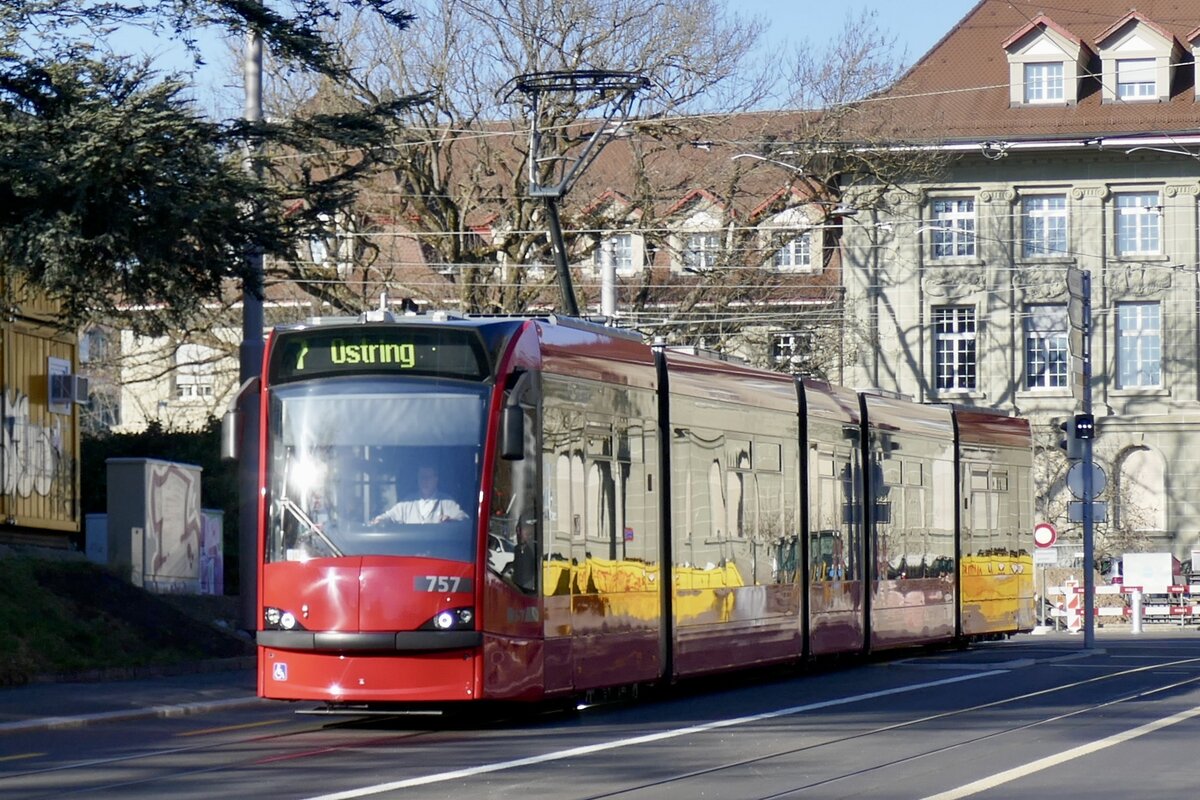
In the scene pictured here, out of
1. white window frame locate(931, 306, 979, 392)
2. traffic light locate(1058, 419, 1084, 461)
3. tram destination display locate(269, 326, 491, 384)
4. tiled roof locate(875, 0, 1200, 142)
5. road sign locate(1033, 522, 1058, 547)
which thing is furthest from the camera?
white window frame locate(931, 306, 979, 392)

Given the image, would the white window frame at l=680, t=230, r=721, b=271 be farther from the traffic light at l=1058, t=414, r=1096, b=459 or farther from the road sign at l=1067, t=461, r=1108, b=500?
the road sign at l=1067, t=461, r=1108, b=500

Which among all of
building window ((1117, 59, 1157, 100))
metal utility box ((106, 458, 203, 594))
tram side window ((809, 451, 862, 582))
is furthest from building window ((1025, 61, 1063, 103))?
tram side window ((809, 451, 862, 582))

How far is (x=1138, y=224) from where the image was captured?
57719 millimetres

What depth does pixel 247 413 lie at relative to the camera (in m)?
15.7

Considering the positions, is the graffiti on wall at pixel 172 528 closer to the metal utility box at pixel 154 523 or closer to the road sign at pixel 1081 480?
the metal utility box at pixel 154 523

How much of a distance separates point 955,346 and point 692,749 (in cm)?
4613

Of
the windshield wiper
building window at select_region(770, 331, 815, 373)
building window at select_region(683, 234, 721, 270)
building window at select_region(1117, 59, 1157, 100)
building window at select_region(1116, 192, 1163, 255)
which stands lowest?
the windshield wiper

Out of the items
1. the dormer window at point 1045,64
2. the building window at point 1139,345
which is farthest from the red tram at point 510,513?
the building window at point 1139,345

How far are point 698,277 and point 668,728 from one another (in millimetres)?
27169

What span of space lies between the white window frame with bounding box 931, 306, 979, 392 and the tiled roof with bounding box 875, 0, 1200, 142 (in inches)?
206

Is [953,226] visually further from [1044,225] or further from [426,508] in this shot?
[426,508]

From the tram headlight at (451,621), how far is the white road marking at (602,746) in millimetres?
1312

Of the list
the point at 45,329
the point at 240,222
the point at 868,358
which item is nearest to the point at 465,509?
the point at 240,222

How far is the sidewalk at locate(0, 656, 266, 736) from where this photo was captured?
54.9 feet
